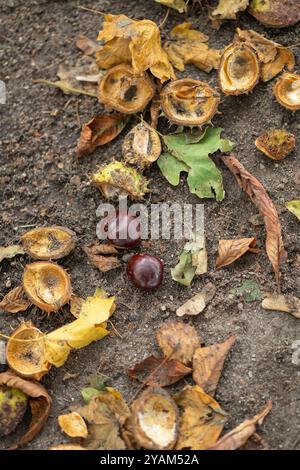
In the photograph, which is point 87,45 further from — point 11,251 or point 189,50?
point 11,251

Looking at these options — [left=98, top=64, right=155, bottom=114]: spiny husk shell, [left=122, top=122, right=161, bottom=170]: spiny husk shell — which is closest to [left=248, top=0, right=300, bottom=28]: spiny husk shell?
[left=98, top=64, right=155, bottom=114]: spiny husk shell

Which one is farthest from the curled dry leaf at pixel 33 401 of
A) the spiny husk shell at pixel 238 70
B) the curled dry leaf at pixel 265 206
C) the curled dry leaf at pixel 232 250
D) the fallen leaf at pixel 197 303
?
the spiny husk shell at pixel 238 70

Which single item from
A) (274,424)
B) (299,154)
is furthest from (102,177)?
(274,424)

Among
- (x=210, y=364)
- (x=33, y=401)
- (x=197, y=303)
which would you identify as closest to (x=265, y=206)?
(x=197, y=303)

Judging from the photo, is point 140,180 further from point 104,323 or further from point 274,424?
point 274,424

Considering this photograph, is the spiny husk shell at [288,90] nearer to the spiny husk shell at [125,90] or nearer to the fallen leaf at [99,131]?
the spiny husk shell at [125,90]

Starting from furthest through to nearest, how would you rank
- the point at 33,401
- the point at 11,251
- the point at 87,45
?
the point at 87,45 < the point at 11,251 < the point at 33,401
